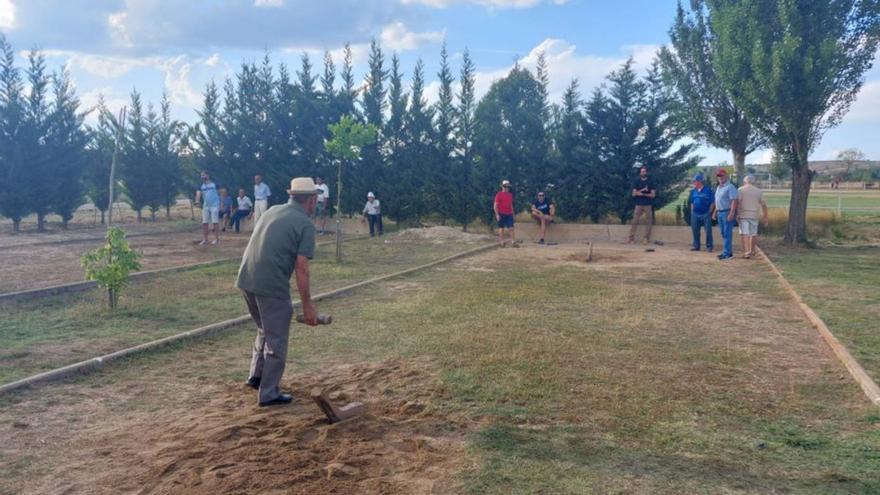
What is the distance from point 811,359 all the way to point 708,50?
1480 cm

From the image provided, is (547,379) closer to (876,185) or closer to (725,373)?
(725,373)

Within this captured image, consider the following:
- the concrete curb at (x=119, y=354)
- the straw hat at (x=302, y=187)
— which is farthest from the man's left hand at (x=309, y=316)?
the concrete curb at (x=119, y=354)

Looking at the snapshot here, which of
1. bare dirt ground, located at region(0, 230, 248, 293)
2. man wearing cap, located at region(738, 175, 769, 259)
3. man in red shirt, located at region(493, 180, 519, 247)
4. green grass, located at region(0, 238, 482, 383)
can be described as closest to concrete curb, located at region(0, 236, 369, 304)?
green grass, located at region(0, 238, 482, 383)

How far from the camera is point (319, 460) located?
4.21 m

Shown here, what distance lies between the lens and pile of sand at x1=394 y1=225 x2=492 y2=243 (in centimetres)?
1953

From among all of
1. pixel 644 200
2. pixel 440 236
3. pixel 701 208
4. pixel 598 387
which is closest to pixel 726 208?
pixel 701 208

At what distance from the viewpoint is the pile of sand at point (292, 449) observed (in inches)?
153

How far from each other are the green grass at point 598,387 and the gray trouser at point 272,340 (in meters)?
0.76

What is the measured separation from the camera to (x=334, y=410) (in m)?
4.80

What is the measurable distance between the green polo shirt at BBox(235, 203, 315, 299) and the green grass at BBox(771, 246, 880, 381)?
4791 mm

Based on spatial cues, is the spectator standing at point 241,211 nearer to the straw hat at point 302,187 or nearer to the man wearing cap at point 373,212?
the man wearing cap at point 373,212

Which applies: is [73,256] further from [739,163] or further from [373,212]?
[739,163]

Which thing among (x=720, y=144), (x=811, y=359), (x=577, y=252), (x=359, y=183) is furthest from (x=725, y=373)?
(x=359, y=183)

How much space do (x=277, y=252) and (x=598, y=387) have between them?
2780 mm
